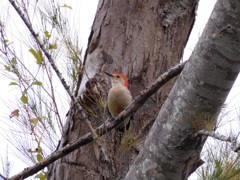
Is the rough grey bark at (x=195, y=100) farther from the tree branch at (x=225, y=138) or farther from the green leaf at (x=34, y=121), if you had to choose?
the green leaf at (x=34, y=121)

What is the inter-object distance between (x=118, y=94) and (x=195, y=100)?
1431mm

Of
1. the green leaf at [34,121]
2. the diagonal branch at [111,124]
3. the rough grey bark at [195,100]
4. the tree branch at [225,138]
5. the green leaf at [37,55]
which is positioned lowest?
the tree branch at [225,138]

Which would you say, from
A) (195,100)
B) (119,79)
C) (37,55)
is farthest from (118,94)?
(195,100)

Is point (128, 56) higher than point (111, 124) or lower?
higher

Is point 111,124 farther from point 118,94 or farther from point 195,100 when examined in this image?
point 195,100

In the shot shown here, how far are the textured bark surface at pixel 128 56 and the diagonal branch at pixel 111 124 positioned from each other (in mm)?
380

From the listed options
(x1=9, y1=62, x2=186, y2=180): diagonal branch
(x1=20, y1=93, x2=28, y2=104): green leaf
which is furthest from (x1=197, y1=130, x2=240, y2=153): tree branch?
(x1=20, y1=93, x2=28, y2=104): green leaf

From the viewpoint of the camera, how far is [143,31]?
340 centimetres

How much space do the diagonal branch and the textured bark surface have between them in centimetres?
38

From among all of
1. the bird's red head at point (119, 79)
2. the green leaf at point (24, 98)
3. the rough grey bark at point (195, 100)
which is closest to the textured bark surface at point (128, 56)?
the bird's red head at point (119, 79)

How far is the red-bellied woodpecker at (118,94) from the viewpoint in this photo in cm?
324

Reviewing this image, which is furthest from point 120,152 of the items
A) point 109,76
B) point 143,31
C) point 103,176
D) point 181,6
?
point 181,6

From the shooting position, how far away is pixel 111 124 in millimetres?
2795

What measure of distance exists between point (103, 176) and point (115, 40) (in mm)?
904
